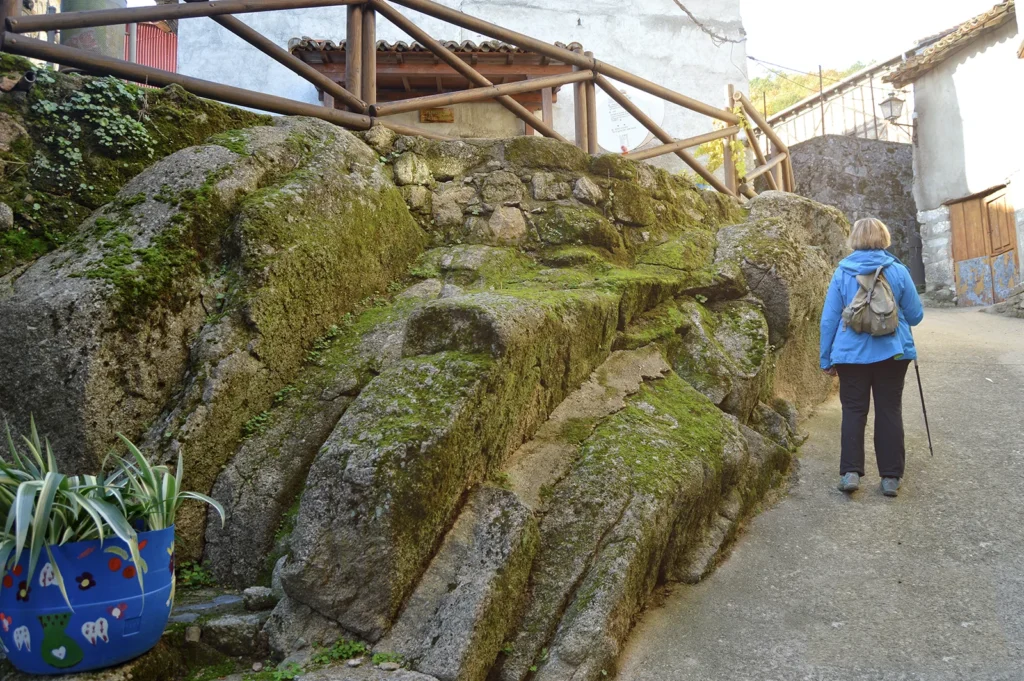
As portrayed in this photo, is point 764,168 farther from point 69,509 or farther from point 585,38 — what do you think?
point 69,509

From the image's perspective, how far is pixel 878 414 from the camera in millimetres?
4508

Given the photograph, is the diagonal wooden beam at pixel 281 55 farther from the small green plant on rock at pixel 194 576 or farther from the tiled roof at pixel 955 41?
the tiled roof at pixel 955 41

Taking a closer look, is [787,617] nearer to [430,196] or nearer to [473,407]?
[473,407]

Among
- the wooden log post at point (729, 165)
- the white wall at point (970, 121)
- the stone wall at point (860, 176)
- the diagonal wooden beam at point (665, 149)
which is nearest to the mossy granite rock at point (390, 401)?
the diagonal wooden beam at point (665, 149)

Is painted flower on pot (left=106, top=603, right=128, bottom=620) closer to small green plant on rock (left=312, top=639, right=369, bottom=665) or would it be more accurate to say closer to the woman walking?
small green plant on rock (left=312, top=639, right=369, bottom=665)

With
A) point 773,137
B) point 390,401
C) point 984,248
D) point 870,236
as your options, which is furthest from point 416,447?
point 984,248

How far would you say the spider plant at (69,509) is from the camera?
242 centimetres

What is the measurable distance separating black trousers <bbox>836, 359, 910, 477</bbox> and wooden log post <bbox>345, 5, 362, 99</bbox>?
3.92 meters

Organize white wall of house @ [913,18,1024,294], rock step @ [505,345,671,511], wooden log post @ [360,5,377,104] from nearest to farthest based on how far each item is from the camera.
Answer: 1. rock step @ [505,345,671,511]
2. wooden log post @ [360,5,377,104]
3. white wall of house @ [913,18,1024,294]

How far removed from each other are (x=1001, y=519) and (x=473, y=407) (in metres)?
3.02

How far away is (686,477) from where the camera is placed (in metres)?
3.80

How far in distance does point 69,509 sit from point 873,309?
428 cm

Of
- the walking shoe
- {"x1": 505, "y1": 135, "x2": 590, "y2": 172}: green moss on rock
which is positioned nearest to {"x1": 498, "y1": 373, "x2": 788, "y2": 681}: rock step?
the walking shoe

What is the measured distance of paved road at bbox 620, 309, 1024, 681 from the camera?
308 centimetres
